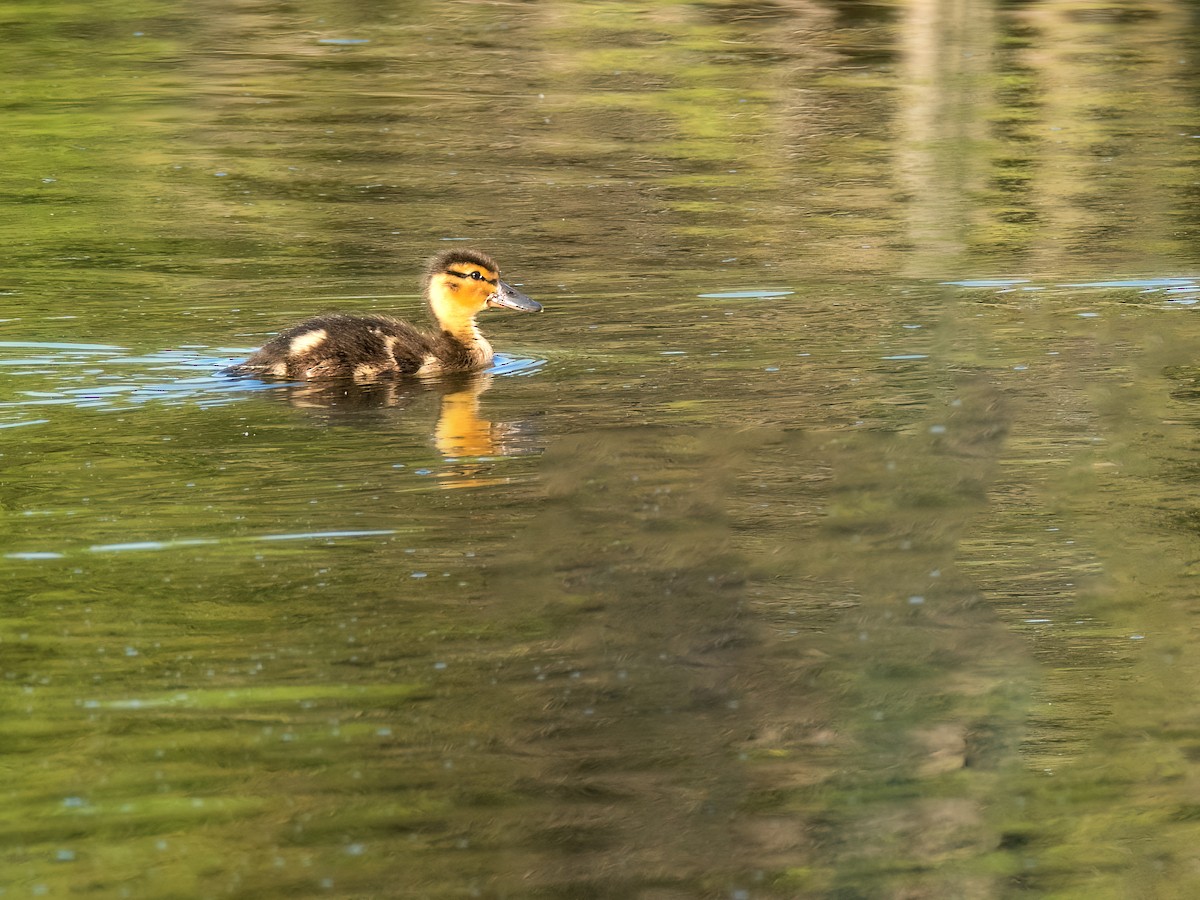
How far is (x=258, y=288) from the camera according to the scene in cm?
989

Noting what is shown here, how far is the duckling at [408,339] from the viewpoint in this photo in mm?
8141

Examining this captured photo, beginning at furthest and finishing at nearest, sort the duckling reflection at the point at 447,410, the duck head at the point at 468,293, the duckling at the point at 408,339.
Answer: the duck head at the point at 468,293
the duckling at the point at 408,339
the duckling reflection at the point at 447,410

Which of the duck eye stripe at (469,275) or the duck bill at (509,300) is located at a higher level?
the duck eye stripe at (469,275)

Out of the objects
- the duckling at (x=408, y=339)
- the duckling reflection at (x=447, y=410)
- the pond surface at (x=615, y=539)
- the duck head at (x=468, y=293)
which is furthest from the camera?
the duck head at (x=468, y=293)

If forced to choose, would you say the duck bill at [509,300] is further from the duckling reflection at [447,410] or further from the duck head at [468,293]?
the duckling reflection at [447,410]

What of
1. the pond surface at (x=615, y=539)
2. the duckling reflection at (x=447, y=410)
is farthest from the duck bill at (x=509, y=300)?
the duckling reflection at (x=447, y=410)

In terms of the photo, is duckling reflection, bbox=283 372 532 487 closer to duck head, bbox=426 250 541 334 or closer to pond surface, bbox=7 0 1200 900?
→ pond surface, bbox=7 0 1200 900

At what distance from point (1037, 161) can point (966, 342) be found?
573 cm

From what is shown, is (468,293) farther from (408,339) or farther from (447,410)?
(447,410)

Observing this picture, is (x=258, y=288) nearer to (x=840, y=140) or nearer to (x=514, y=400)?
(x=514, y=400)

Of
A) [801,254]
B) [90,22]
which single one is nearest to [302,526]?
[801,254]

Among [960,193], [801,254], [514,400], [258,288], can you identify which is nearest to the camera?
[514,400]

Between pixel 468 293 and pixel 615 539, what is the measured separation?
3068 millimetres

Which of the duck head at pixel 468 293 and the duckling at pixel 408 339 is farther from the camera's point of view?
the duck head at pixel 468 293
